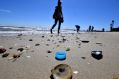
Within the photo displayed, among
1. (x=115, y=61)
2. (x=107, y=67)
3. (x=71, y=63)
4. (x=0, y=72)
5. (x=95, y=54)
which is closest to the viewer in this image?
(x=0, y=72)

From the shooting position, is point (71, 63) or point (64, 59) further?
point (64, 59)

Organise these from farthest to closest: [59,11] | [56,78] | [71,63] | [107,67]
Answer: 1. [59,11]
2. [71,63]
3. [107,67]
4. [56,78]

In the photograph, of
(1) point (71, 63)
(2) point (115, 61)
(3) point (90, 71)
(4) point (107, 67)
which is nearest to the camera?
(3) point (90, 71)

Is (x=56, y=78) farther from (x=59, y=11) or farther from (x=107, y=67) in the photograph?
(x=59, y=11)

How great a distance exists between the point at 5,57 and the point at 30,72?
1.11 m

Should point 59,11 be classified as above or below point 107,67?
above

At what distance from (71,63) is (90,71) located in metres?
0.48

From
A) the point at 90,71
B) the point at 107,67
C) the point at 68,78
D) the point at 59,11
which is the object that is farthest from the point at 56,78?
the point at 59,11

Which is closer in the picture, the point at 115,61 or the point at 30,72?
the point at 30,72

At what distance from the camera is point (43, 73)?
83.5 inches

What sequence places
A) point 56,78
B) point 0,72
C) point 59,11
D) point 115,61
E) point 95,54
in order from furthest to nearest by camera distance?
point 59,11 → point 95,54 → point 115,61 → point 0,72 → point 56,78

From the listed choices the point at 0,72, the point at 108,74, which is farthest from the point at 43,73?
the point at 108,74

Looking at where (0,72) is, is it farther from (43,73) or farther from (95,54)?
(95,54)

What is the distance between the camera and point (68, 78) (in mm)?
1845
